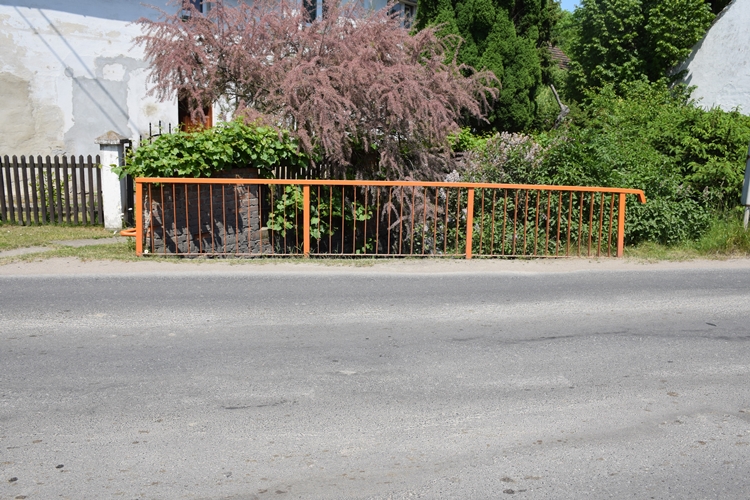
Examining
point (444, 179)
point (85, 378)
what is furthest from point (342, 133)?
point (85, 378)

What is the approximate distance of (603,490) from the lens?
4.04 meters

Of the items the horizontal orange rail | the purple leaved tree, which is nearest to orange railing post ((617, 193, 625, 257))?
the horizontal orange rail

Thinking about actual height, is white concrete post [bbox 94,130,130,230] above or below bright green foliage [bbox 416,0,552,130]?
below

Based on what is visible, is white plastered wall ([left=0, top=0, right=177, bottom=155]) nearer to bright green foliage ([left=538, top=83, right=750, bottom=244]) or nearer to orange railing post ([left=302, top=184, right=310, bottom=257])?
orange railing post ([left=302, top=184, right=310, bottom=257])

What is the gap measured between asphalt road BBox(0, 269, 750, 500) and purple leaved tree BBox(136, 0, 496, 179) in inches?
168

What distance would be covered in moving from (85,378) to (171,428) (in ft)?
3.88

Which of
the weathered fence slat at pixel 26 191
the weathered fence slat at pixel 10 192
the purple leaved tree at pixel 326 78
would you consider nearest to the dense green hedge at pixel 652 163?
the purple leaved tree at pixel 326 78

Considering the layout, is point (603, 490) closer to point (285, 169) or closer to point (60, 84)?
point (285, 169)

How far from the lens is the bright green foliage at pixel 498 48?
17.2 metres

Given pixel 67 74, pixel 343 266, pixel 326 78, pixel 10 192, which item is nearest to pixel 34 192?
pixel 10 192

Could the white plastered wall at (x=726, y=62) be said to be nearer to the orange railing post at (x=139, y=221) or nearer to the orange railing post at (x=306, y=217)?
the orange railing post at (x=306, y=217)

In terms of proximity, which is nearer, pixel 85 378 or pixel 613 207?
pixel 85 378

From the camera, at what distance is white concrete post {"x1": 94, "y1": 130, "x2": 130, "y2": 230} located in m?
13.1

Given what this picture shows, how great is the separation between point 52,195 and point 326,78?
20.6 feet
